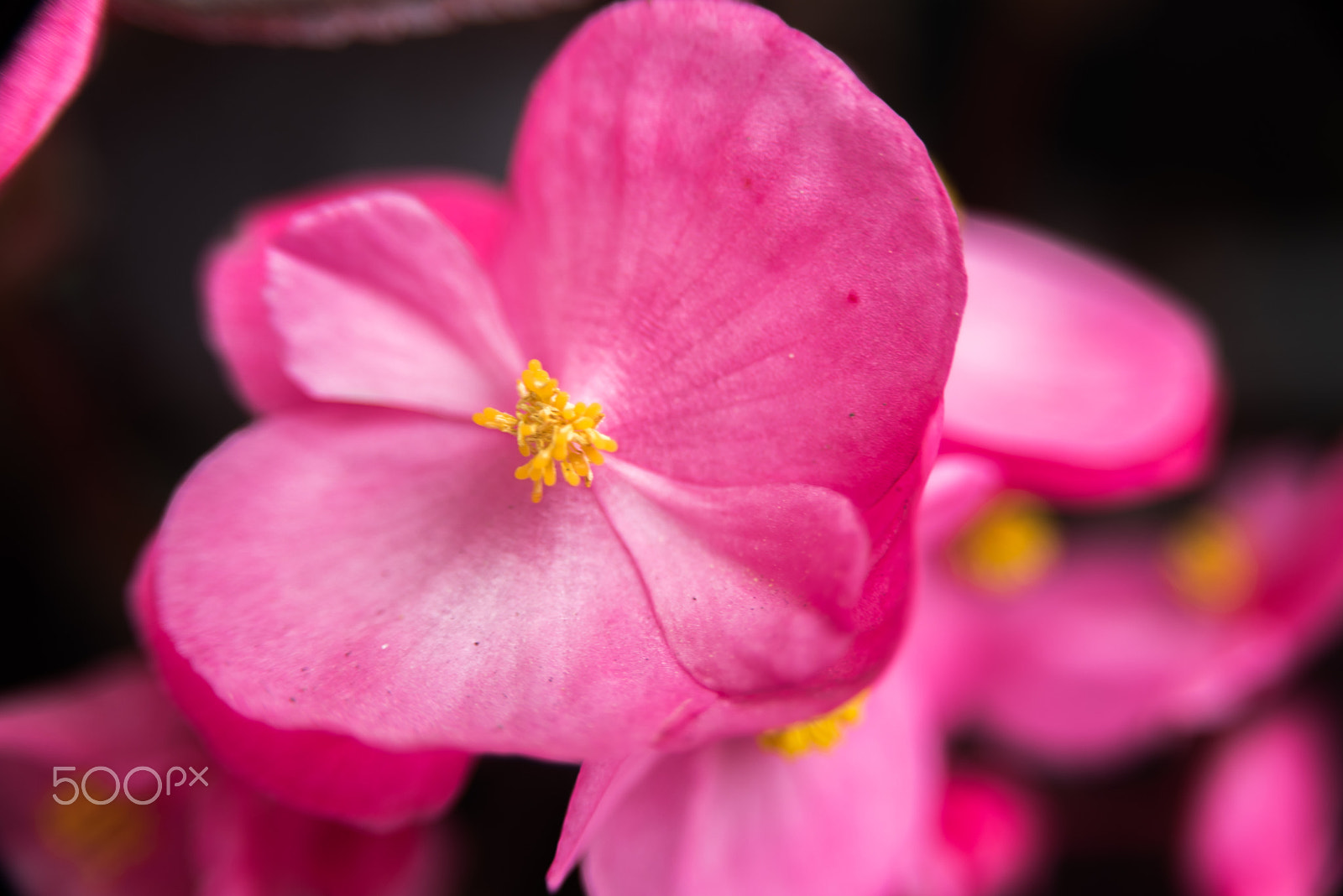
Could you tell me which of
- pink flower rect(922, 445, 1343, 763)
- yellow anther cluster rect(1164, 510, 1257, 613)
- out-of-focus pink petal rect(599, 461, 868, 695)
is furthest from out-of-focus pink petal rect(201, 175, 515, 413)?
yellow anther cluster rect(1164, 510, 1257, 613)

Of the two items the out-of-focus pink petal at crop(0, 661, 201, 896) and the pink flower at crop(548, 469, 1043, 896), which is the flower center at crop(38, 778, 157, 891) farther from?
the pink flower at crop(548, 469, 1043, 896)

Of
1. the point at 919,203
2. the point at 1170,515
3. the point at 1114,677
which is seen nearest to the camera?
the point at 919,203

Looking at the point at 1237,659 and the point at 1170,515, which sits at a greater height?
the point at 1237,659

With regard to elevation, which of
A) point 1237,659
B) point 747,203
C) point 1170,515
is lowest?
point 1170,515

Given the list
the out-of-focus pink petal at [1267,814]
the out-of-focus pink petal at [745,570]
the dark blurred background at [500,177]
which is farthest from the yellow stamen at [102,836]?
the out-of-focus pink petal at [1267,814]

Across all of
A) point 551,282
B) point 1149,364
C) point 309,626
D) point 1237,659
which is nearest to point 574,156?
point 551,282

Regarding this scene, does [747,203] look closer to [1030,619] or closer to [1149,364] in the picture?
[1149,364]

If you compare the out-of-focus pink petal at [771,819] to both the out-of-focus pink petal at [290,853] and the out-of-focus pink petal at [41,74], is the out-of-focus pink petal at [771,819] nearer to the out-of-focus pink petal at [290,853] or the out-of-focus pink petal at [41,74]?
the out-of-focus pink petal at [290,853]
